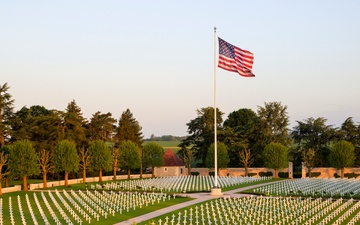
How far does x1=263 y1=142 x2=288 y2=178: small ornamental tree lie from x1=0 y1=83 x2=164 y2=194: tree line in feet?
59.1

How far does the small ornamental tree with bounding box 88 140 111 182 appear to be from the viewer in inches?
3125

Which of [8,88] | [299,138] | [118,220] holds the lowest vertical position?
[118,220]

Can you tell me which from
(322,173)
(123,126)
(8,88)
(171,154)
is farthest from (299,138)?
(8,88)

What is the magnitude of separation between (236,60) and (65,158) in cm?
3315

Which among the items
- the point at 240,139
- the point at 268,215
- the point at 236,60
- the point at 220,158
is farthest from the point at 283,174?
the point at 268,215

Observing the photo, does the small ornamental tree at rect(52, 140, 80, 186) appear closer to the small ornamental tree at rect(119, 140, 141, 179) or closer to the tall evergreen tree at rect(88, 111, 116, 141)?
the small ornamental tree at rect(119, 140, 141, 179)

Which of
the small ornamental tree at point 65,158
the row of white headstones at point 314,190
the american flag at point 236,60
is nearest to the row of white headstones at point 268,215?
the row of white headstones at point 314,190

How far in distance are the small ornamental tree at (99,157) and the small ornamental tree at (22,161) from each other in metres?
14.7

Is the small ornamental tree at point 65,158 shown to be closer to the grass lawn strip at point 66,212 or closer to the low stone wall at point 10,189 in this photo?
A: the low stone wall at point 10,189

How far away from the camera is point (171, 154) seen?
10119cm

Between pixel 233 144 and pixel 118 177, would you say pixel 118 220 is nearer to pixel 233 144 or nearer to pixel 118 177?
pixel 118 177

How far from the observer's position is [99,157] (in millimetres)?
79562

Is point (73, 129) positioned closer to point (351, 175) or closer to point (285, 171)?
point (285, 171)

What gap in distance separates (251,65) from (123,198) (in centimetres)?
1621
